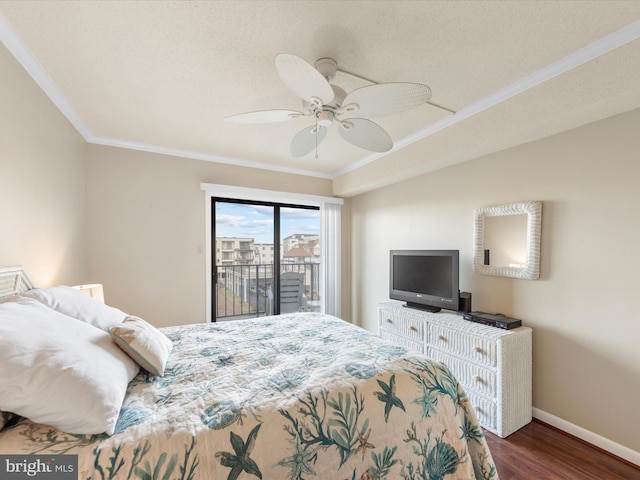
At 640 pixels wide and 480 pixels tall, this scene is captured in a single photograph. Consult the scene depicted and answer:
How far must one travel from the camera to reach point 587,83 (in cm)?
168

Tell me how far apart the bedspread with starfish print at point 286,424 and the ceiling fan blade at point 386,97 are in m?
1.36

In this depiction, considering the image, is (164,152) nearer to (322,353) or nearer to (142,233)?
(142,233)

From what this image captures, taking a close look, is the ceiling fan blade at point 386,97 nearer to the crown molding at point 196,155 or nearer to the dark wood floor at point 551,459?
the dark wood floor at point 551,459

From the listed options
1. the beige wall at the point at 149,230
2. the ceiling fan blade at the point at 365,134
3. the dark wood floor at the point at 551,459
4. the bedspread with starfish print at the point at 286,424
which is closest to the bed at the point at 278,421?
the bedspread with starfish print at the point at 286,424

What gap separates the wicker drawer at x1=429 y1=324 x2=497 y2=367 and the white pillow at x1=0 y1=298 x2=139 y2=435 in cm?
232

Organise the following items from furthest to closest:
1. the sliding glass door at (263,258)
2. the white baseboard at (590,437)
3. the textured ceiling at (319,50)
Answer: the sliding glass door at (263,258)
the white baseboard at (590,437)
the textured ceiling at (319,50)

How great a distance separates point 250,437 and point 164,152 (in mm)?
3229

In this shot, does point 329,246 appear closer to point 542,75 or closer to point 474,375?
point 474,375

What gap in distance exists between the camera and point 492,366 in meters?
2.15

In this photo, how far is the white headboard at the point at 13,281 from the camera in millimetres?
1507

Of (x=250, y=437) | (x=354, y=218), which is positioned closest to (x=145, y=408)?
(x=250, y=437)

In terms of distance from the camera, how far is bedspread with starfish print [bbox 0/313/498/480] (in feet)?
2.93

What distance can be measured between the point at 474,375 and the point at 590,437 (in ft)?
2.50

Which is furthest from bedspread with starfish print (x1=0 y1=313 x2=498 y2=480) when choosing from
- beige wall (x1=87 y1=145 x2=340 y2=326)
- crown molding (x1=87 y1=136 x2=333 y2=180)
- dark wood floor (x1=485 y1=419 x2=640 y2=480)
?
crown molding (x1=87 y1=136 x2=333 y2=180)
